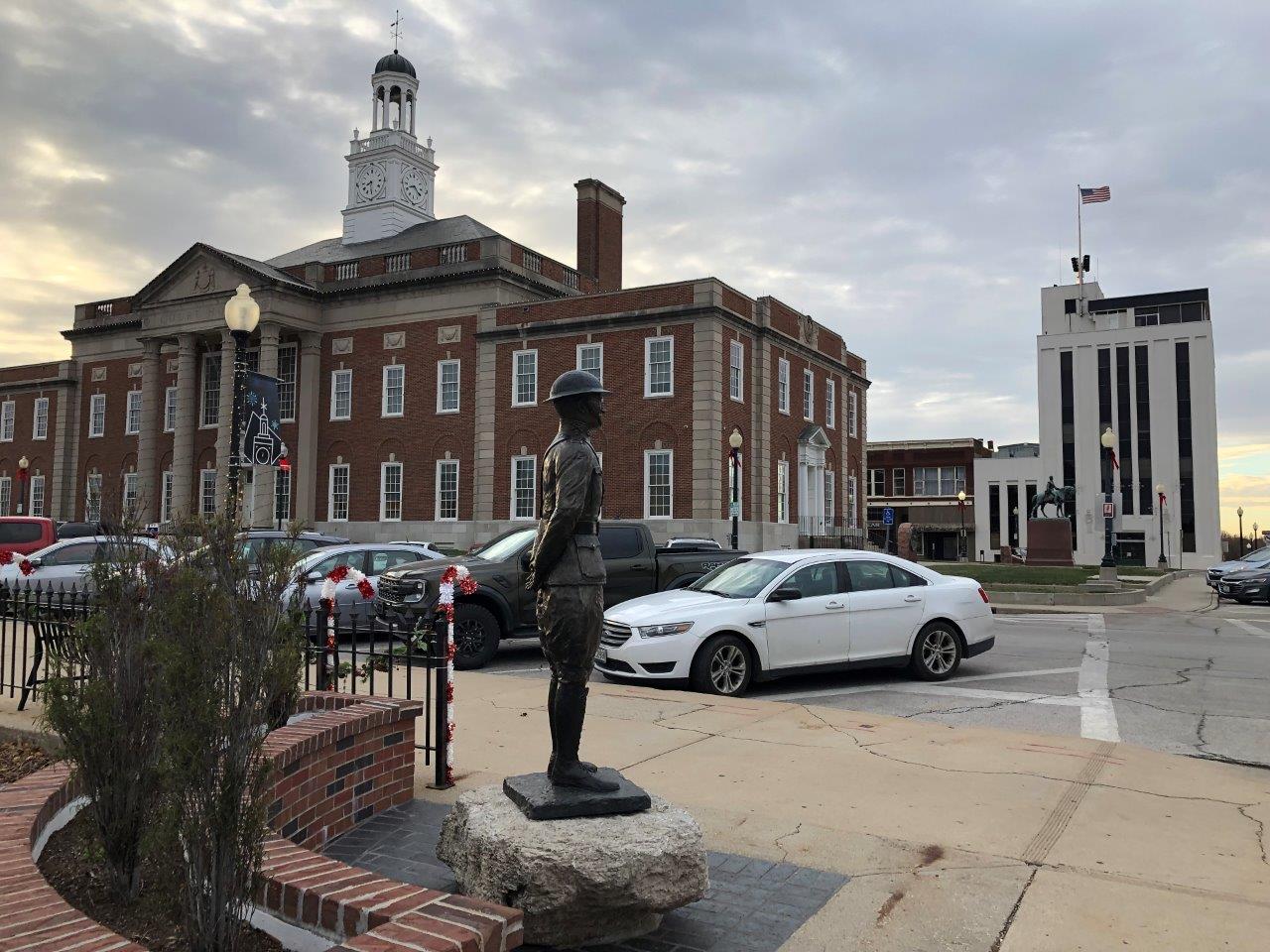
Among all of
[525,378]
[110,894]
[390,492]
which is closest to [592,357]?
[525,378]

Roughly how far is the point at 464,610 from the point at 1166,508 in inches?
2815

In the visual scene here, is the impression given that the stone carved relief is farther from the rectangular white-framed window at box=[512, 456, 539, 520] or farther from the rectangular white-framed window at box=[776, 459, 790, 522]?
the rectangular white-framed window at box=[776, 459, 790, 522]

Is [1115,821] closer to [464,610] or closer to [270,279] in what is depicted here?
[464,610]

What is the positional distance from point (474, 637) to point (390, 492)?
2974cm

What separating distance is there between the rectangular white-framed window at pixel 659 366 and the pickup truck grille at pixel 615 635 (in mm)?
25067

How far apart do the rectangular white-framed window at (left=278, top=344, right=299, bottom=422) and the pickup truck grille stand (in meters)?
35.5

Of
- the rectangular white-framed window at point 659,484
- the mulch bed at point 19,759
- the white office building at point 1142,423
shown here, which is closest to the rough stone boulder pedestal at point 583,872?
the mulch bed at point 19,759

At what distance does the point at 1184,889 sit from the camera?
15.3ft

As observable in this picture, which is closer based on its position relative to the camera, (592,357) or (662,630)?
(662,630)

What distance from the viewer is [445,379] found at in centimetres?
4000

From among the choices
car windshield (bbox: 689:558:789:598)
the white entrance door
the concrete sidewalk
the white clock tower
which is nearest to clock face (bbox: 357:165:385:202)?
the white clock tower

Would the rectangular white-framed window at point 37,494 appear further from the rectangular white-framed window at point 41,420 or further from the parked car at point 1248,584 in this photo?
the parked car at point 1248,584

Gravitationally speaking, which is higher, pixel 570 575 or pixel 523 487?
pixel 523 487

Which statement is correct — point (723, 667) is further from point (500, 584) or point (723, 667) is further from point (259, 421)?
point (259, 421)
